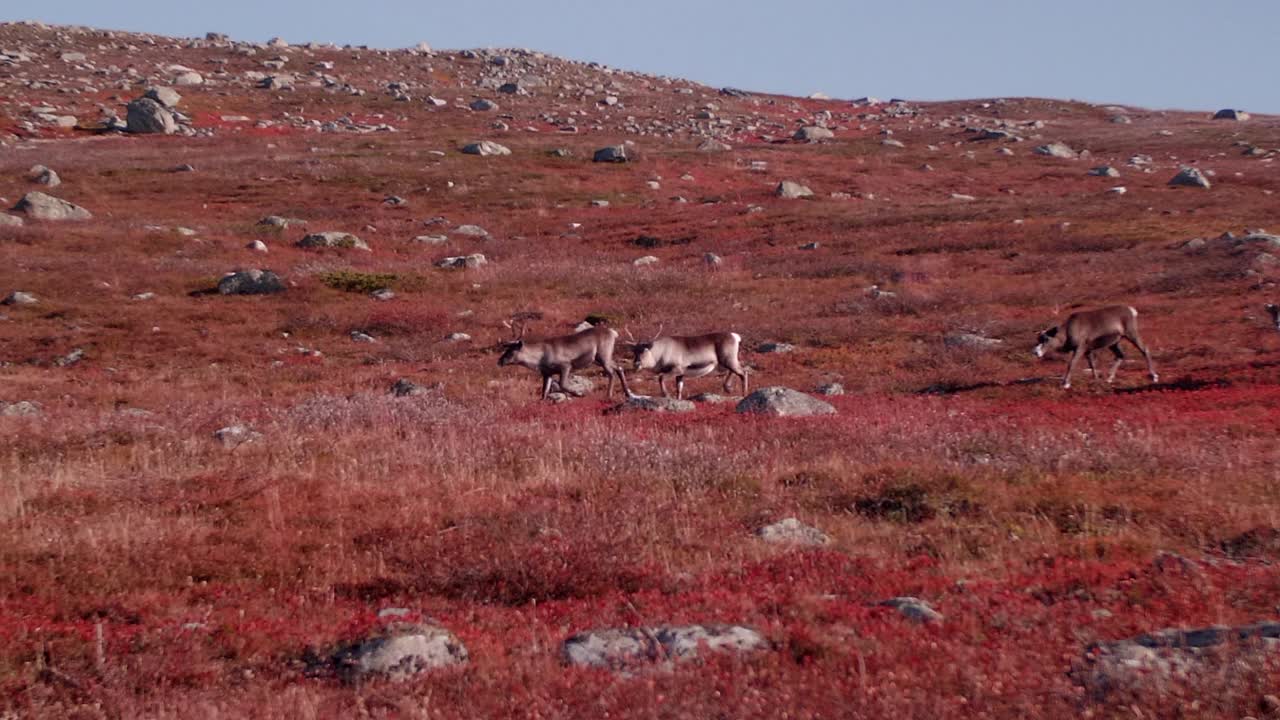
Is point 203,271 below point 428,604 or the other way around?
below

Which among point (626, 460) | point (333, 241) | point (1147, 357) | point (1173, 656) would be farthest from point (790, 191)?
point (1173, 656)

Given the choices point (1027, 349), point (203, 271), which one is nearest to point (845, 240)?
point (1027, 349)

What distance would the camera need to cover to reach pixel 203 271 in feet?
134

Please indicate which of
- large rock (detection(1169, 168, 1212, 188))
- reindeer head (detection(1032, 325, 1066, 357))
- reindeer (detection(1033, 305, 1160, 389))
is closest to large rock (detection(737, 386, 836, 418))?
reindeer head (detection(1032, 325, 1066, 357))

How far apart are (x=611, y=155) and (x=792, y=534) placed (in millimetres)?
69012

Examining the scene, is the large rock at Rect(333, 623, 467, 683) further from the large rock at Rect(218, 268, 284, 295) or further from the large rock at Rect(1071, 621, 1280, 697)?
the large rock at Rect(218, 268, 284, 295)

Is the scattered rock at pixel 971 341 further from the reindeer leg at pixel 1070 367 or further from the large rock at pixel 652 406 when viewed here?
the large rock at pixel 652 406

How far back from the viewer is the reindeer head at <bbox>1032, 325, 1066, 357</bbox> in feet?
81.8

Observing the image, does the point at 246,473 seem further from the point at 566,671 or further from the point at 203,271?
the point at 203,271

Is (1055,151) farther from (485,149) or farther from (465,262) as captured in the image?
(465,262)

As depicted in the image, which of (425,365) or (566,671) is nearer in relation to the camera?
(566,671)

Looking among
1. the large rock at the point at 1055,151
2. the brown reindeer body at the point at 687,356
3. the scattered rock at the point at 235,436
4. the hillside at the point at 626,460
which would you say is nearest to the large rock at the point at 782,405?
the hillside at the point at 626,460

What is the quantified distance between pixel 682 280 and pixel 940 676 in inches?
1406

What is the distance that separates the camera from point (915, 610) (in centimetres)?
778
